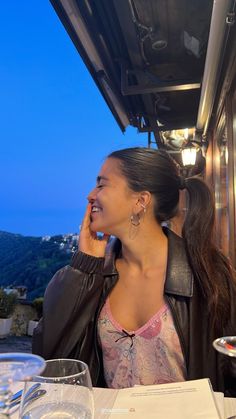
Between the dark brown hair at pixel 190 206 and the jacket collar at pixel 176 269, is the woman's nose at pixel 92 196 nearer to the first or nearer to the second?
the dark brown hair at pixel 190 206

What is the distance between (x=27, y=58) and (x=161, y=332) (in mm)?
25293

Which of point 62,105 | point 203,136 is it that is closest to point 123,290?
point 203,136

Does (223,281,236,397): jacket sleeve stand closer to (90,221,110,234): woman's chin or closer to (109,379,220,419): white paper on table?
(109,379,220,419): white paper on table

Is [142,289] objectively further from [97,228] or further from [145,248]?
[97,228]

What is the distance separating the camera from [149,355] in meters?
1.09

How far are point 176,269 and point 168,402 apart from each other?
0.52 m

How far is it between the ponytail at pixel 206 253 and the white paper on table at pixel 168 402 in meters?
0.36

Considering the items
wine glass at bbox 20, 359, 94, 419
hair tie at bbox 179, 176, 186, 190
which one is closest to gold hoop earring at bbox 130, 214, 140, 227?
hair tie at bbox 179, 176, 186, 190

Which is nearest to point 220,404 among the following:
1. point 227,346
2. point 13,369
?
point 227,346

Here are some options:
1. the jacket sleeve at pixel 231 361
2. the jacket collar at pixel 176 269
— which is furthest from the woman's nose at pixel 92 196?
the jacket sleeve at pixel 231 361

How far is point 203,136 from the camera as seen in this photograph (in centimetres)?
447

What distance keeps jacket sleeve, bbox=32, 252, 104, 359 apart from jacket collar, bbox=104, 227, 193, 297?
0.06 meters

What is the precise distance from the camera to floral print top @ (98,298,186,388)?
3.56 feet

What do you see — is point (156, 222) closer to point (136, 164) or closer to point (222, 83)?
point (136, 164)
